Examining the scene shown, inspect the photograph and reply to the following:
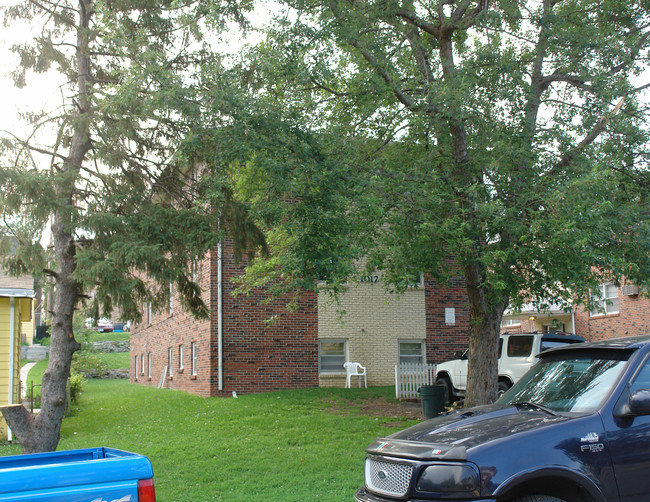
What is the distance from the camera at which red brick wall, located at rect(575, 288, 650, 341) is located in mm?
26625

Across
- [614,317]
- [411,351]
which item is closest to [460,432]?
[411,351]

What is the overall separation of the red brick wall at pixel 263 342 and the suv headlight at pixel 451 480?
14152 millimetres

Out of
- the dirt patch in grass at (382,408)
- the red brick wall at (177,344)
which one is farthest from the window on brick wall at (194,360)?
the dirt patch in grass at (382,408)

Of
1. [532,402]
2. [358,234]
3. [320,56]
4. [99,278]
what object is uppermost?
[320,56]

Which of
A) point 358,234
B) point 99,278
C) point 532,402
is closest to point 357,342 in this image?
point 358,234

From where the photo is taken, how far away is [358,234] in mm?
12133

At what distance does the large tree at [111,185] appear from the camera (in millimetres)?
9984

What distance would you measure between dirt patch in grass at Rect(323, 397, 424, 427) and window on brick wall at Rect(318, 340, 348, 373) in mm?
2941

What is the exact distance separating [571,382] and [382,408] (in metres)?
10.9

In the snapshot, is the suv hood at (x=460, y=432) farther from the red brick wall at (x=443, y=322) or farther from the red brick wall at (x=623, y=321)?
the red brick wall at (x=623, y=321)

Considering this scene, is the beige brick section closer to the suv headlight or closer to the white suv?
the white suv

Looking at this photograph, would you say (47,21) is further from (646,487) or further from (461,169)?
(646,487)

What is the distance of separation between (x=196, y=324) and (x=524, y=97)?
39.1 feet

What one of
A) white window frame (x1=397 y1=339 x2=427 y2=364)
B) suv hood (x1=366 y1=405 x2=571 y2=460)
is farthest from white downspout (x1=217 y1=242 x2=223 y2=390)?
suv hood (x1=366 y1=405 x2=571 y2=460)
